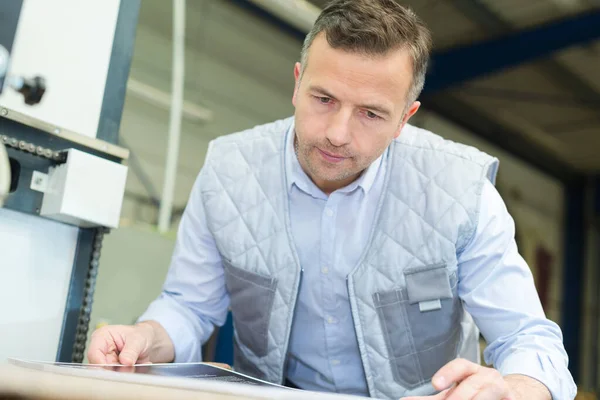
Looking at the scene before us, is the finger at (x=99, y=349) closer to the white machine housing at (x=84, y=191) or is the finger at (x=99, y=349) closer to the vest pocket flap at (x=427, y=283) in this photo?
the white machine housing at (x=84, y=191)

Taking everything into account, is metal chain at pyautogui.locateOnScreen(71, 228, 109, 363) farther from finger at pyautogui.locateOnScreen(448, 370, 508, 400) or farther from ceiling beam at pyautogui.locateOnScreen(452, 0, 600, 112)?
ceiling beam at pyautogui.locateOnScreen(452, 0, 600, 112)

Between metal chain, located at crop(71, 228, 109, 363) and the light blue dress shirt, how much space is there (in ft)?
0.34

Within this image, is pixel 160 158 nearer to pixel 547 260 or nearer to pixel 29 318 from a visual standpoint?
pixel 29 318

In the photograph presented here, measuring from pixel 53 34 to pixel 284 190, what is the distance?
0.52m

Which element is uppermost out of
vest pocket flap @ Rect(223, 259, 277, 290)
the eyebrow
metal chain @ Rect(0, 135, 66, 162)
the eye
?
the eyebrow

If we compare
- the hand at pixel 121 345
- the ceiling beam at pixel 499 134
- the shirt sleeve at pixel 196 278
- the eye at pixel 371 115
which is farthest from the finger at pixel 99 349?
the ceiling beam at pixel 499 134

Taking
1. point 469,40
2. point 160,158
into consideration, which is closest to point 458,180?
point 160,158

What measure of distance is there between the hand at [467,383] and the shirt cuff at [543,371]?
0.21 metres

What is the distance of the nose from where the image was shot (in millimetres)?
1040

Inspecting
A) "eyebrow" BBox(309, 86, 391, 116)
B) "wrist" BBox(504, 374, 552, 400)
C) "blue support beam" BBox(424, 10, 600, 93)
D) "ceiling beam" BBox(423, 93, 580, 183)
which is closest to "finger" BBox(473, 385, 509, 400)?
"wrist" BBox(504, 374, 552, 400)

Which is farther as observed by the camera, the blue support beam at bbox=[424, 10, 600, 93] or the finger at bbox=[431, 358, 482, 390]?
the blue support beam at bbox=[424, 10, 600, 93]

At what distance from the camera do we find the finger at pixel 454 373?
705mm

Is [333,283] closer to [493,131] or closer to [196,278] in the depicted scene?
[196,278]

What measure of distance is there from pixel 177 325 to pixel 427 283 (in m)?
0.49
